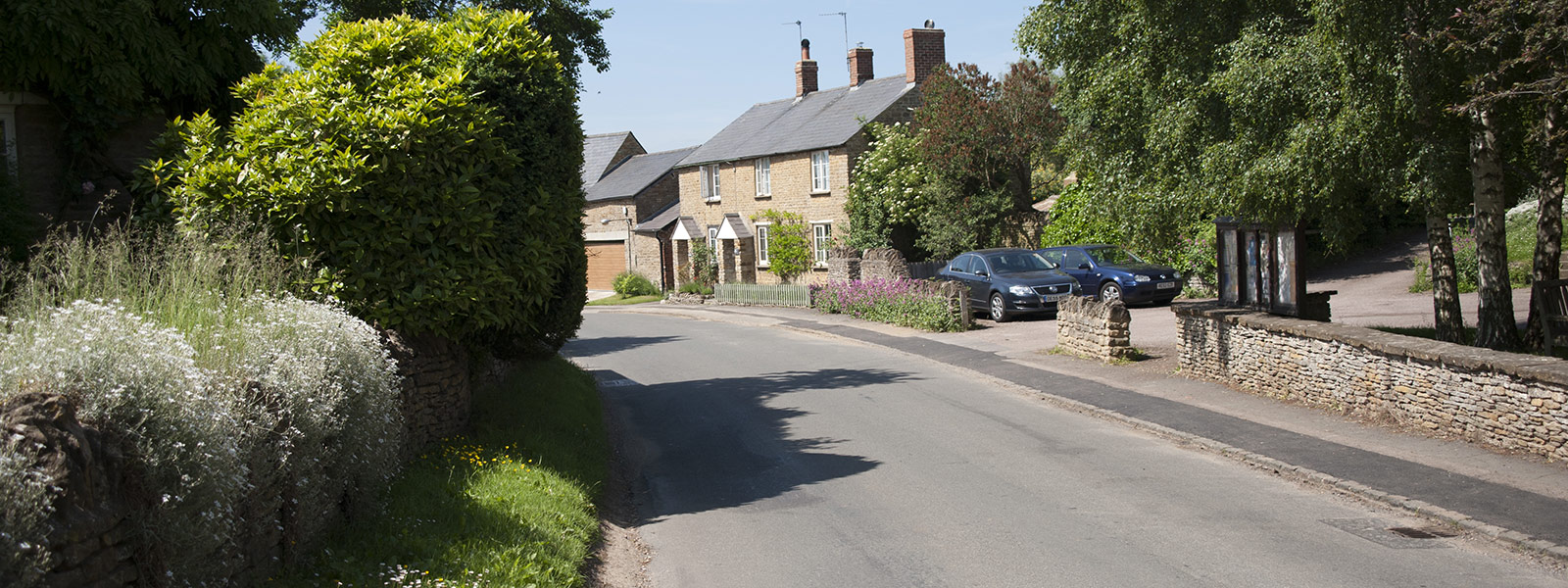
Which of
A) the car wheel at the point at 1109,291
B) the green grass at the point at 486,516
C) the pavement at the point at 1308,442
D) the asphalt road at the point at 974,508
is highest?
the car wheel at the point at 1109,291

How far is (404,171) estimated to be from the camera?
8.11 m

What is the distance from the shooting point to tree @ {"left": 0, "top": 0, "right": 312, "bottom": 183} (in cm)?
952

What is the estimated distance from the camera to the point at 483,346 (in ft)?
34.3

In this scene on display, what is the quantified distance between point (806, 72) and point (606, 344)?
849 inches

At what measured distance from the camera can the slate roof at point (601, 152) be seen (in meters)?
54.7

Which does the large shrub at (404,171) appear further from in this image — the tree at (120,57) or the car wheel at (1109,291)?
the car wheel at (1109,291)

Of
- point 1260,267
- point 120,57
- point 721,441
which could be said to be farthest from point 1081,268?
point 120,57

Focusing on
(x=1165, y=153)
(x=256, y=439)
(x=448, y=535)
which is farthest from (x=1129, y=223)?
(x=256, y=439)

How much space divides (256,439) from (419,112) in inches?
150

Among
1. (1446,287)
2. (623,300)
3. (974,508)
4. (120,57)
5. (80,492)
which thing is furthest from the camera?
(623,300)

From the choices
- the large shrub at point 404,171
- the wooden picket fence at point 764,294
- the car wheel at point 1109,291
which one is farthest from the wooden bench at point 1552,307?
the wooden picket fence at point 764,294

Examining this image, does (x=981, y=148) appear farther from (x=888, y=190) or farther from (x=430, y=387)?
(x=430, y=387)

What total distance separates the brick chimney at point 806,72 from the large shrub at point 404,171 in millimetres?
34465

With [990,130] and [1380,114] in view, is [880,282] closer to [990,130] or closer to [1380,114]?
[990,130]
